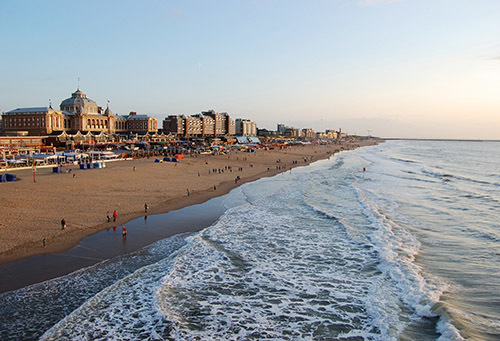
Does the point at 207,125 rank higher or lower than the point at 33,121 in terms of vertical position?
higher

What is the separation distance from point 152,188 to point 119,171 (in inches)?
371

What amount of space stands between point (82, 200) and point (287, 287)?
18045mm

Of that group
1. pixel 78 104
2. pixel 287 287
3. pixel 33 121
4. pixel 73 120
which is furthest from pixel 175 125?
pixel 287 287

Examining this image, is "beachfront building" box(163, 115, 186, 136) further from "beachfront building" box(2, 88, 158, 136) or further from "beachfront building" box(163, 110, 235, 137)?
"beachfront building" box(2, 88, 158, 136)

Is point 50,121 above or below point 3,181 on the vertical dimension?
above

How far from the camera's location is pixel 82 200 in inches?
982

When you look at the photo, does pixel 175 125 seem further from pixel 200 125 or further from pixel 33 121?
pixel 33 121

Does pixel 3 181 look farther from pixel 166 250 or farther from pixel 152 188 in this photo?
pixel 166 250

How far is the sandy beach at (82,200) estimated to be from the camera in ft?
55.3

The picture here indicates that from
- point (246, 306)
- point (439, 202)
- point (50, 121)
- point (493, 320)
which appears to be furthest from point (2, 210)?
point (50, 121)

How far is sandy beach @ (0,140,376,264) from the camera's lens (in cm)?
1686

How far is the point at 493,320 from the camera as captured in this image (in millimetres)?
10695

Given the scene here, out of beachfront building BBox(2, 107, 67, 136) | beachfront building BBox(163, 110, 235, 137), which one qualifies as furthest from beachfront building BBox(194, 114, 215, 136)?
beachfront building BBox(2, 107, 67, 136)

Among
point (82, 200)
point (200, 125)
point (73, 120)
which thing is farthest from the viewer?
point (200, 125)
